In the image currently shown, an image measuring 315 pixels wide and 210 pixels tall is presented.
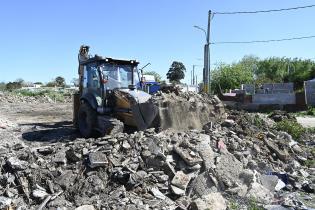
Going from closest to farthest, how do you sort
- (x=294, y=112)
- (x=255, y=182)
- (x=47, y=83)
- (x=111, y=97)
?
(x=255, y=182) → (x=111, y=97) → (x=294, y=112) → (x=47, y=83)

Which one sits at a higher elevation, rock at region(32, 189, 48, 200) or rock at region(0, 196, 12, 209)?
rock at region(32, 189, 48, 200)

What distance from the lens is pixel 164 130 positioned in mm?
9148

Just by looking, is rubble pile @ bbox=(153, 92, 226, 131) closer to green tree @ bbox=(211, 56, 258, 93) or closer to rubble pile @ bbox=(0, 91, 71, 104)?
rubble pile @ bbox=(0, 91, 71, 104)

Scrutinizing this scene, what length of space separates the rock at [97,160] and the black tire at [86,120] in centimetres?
451

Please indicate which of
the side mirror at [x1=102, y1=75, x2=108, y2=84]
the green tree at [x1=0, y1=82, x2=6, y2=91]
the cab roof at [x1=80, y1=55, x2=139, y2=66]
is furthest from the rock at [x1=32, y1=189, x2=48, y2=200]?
the green tree at [x1=0, y1=82, x2=6, y2=91]

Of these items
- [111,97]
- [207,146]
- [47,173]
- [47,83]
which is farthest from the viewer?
[47,83]

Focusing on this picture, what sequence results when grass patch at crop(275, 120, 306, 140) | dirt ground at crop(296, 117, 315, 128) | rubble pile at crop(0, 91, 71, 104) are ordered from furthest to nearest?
1. rubble pile at crop(0, 91, 71, 104)
2. dirt ground at crop(296, 117, 315, 128)
3. grass patch at crop(275, 120, 306, 140)

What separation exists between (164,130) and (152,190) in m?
2.92

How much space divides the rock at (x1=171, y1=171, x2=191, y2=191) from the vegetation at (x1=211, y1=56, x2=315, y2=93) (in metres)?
30.7

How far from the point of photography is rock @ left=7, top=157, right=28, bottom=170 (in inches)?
253

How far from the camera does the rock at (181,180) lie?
6.50 m

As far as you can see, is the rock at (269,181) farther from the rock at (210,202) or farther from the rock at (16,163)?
the rock at (16,163)

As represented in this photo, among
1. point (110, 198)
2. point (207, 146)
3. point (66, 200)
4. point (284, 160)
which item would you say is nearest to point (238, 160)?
point (207, 146)

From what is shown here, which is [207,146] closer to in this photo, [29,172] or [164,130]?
[164,130]
